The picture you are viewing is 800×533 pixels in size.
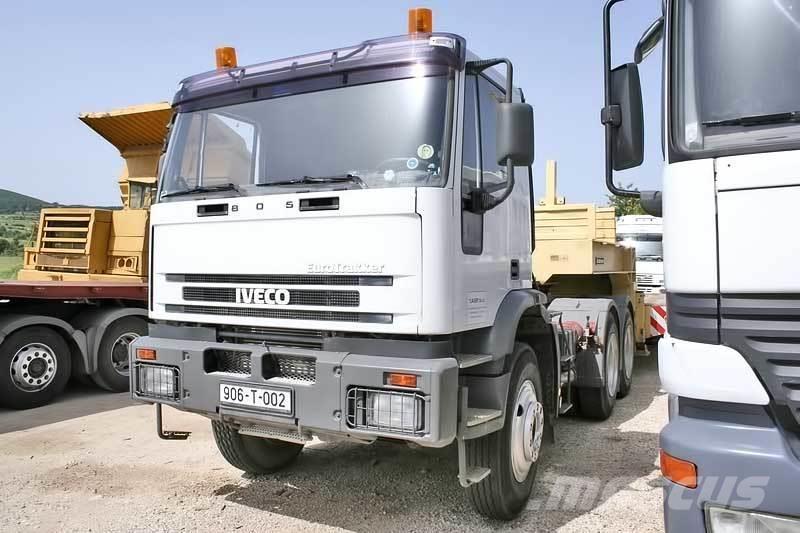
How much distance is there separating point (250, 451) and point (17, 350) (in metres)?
3.87

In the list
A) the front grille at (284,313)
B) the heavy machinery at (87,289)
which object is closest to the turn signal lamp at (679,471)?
the front grille at (284,313)

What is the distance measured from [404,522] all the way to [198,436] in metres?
2.64

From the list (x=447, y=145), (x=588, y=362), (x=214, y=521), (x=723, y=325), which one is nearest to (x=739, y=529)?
(x=723, y=325)

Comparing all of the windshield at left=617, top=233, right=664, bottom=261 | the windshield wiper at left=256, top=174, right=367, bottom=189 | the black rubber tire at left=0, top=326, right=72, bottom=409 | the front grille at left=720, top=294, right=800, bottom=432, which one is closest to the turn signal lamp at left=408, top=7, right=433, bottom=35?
the windshield wiper at left=256, top=174, right=367, bottom=189

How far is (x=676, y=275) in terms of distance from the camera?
2.30m

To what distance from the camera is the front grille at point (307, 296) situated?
333 centimetres

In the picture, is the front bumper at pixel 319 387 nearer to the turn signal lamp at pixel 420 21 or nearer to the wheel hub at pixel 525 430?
the wheel hub at pixel 525 430

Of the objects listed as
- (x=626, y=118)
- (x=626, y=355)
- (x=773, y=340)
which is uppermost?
(x=626, y=118)

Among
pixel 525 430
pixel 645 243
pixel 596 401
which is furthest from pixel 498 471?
pixel 645 243

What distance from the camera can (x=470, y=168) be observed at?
11.3 feet

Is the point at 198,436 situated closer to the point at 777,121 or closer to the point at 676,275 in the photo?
the point at 676,275

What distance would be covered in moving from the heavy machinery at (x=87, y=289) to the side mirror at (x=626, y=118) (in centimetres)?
527

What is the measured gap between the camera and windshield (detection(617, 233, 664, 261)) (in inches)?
559

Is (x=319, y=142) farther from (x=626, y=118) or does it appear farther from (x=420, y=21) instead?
(x=626, y=118)
